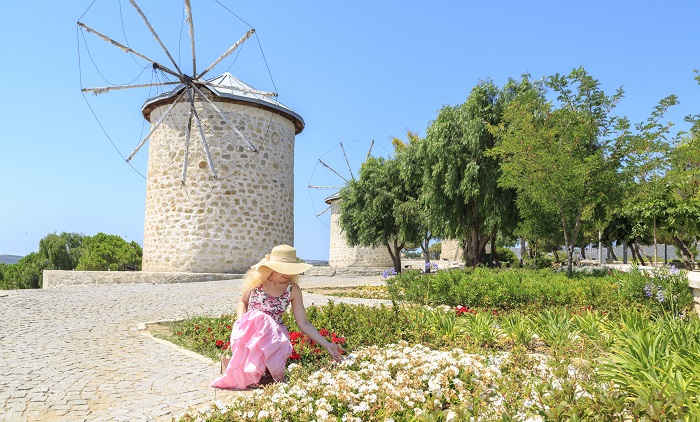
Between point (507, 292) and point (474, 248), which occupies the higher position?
point (474, 248)

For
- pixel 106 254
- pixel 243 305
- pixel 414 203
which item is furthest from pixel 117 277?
pixel 106 254

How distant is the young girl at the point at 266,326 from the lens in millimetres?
4188

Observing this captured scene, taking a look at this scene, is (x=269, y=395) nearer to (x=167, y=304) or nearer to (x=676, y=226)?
(x=167, y=304)

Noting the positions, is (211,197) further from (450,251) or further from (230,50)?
(450,251)

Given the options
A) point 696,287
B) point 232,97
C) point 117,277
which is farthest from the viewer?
point 232,97

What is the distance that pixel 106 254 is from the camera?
29.4 metres

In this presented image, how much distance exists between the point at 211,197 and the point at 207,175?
0.79 meters

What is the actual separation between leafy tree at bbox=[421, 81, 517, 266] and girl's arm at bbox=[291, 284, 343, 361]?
1206 centimetres

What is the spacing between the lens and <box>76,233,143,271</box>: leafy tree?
1141 inches

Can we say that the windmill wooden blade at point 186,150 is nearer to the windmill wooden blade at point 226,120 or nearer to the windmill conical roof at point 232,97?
the windmill wooden blade at point 226,120

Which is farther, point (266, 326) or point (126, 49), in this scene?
point (126, 49)

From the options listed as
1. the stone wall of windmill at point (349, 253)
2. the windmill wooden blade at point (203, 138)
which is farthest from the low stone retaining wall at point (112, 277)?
the stone wall of windmill at point (349, 253)

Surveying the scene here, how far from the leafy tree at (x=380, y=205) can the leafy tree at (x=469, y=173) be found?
3.74 m

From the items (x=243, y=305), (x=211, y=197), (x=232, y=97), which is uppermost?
(x=232, y=97)
